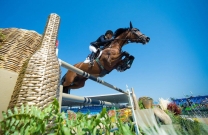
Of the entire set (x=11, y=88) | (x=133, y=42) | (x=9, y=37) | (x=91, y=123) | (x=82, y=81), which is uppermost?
(x=133, y=42)

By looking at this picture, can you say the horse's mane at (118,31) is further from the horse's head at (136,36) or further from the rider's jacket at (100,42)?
the rider's jacket at (100,42)

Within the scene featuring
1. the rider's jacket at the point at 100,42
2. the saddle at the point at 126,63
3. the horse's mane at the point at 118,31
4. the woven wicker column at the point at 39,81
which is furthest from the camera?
the horse's mane at the point at 118,31

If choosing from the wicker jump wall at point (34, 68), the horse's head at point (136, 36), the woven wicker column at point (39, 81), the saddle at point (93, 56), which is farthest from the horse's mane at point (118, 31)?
the woven wicker column at point (39, 81)

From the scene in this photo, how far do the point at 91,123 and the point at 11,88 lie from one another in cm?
38

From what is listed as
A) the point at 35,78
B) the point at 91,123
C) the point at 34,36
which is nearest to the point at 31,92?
the point at 35,78

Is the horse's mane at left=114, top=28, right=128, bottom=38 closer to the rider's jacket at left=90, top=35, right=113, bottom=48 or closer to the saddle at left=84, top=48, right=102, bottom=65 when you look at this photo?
the rider's jacket at left=90, top=35, right=113, bottom=48

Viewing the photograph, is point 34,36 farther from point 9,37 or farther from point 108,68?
point 108,68

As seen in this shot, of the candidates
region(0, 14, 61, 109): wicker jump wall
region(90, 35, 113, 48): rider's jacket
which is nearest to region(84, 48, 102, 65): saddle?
region(90, 35, 113, 48): rider's jacket

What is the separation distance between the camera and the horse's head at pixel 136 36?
130 inches

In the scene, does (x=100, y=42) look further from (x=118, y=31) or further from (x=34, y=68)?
(x=34, y=68)

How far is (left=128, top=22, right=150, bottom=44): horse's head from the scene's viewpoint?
3304 millimetres

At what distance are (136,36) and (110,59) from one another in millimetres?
1045

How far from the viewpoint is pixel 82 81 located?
11.8 feet

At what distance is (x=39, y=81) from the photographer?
43 centimetres
